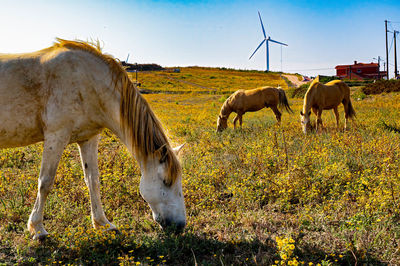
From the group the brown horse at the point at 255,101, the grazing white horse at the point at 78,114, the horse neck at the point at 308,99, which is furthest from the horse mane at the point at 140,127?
the brown horse at the point at 255,101

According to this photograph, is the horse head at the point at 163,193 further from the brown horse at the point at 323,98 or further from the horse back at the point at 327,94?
the horse back at the point at 327,94

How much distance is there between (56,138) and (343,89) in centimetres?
1154

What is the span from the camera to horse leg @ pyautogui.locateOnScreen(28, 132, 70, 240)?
321cm

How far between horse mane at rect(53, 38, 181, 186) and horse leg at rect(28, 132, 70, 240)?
69 centimetres

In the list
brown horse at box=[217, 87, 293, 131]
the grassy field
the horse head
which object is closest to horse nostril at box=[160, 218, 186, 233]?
the horse head

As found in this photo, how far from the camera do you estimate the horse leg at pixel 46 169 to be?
3.21m

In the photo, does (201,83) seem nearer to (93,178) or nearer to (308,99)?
(308,99)

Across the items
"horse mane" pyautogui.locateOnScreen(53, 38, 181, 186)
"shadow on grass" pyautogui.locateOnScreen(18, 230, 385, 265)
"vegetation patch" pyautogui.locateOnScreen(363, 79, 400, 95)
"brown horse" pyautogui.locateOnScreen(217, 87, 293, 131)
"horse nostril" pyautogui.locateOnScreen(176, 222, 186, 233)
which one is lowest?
"shadow on grass" pyautogui.locateOnScreen(18, 230, 385, 265)

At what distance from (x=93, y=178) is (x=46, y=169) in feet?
2.01

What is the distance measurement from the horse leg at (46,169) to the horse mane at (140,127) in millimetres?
692

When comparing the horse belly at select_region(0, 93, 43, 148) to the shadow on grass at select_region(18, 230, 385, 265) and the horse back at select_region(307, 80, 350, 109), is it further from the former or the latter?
the horse back at select_region(307, 80, 350, 109)

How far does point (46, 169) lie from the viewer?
3.25 metres

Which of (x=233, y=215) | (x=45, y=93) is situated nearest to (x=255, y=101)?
(x=233, y=215)

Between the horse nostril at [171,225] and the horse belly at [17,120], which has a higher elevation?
the horse belly at [17,120]
